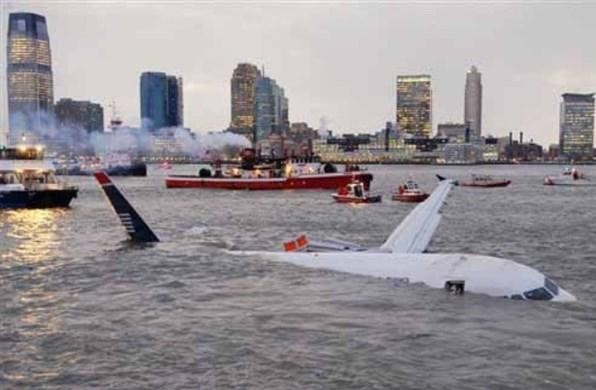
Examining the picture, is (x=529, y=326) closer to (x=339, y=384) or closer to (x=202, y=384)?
(x=339, y=384)

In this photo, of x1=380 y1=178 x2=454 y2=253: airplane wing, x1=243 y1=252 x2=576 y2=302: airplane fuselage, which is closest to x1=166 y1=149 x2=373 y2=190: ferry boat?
x1=380 y1=178 x2=454 y2=253: airplane wing

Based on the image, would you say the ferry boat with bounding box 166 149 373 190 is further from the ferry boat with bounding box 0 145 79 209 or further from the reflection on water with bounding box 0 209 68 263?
the reflection on water with bounding box 0 209 68 263

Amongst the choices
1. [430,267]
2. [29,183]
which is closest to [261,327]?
[430,267]

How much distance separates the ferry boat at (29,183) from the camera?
83375 millimetres

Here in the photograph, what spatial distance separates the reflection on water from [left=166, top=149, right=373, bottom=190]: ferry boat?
2183 inches

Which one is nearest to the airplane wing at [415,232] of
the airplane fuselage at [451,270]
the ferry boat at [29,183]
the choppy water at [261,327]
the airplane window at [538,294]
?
the airplane fuselage at [451,270]

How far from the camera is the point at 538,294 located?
24.8m

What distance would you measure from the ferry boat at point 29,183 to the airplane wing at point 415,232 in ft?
181

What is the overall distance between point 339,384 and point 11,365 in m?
10.0

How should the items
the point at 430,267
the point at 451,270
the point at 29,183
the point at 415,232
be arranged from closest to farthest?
1. the point at 451,270
2. the point at 430,267
3. the point at 415,232
4. the point at 29,183

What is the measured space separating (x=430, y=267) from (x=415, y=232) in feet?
34.5

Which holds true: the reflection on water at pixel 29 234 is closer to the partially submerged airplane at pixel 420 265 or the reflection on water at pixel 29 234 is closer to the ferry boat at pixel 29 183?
the ferry boat at pixel 29 183

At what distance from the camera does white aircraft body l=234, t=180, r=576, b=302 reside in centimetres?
2531

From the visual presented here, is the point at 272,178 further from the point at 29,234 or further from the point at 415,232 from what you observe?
the point at 415,232
